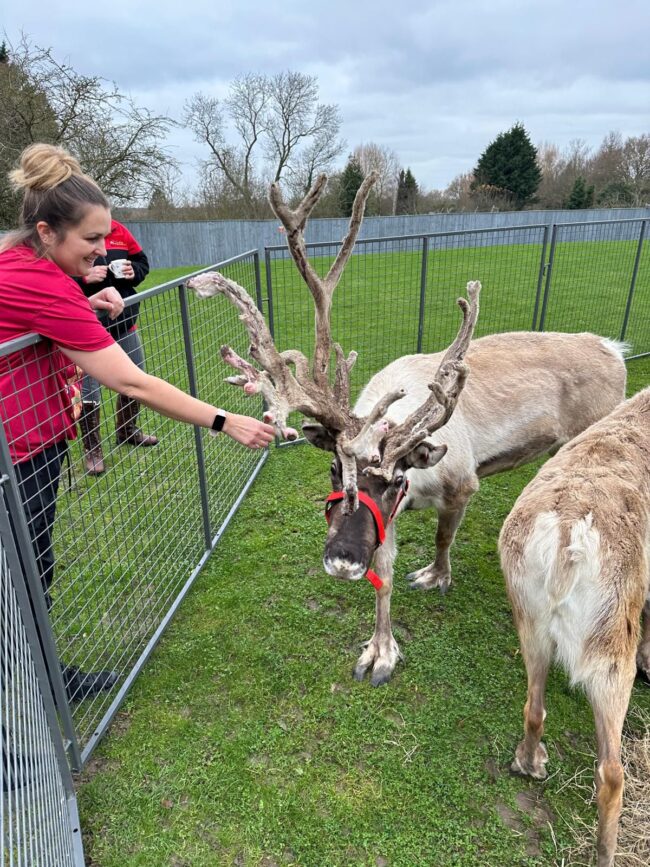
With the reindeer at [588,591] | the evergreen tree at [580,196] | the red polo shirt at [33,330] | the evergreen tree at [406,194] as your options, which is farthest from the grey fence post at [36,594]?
the evergreen tree at [580,196]

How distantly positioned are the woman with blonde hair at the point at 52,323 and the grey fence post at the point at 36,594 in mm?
84

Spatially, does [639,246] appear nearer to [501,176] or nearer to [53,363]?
[53,363]

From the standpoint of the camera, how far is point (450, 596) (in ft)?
14.3

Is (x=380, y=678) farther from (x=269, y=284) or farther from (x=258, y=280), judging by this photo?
(x=269, y=284)

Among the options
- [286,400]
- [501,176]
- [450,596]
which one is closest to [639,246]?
[450,596]

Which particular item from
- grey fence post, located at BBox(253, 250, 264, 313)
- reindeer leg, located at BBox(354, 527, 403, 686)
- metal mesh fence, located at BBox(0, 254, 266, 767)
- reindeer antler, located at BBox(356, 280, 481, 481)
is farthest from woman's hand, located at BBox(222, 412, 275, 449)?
grey fence post, located at BBox(253, 250, 264, 313)

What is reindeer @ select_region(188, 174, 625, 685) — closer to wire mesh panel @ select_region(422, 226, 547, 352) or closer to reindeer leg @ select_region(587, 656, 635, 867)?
reindeer leg @ select_region(587, 656, 635, 867)

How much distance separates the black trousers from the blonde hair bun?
119 centimetres

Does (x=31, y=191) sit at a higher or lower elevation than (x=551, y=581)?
higher

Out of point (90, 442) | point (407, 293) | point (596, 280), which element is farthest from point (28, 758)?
point (596, 280)

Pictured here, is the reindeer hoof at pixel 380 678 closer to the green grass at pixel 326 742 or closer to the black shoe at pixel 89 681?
the green grass at pixel 326 742

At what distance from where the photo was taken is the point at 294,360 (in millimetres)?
3438

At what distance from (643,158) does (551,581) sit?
53217 mm

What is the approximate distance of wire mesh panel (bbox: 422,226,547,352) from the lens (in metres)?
10.3
